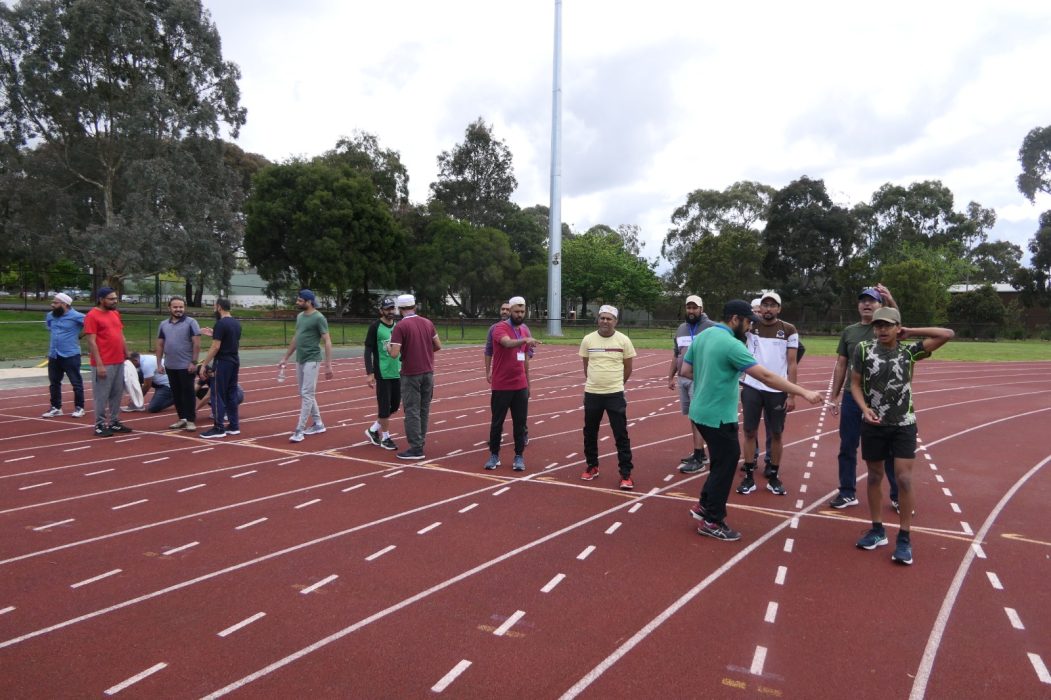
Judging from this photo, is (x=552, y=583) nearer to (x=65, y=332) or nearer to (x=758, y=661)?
(x=758, y=661)

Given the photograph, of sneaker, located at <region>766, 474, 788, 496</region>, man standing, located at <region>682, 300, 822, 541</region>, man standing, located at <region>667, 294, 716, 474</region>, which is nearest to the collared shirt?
man standing, located at <region>667, 294, 716, 474</region>

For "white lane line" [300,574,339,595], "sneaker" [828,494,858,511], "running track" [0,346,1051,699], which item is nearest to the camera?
"running track" [0,346,1051,699]

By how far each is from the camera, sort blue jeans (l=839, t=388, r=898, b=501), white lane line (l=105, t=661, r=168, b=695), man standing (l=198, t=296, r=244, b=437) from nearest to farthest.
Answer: white lane line (l=105, t=661, r=168, b=695) < blue jeans (l=839, t=388, r=898, b=501) < man standing (l=198, t=296, r=244, b=437)

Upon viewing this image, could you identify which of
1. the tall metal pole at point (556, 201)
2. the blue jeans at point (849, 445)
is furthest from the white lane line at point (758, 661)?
the tall metal pole at point (556, 201)

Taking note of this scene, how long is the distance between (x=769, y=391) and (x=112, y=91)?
119ft

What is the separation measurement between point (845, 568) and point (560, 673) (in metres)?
2.35

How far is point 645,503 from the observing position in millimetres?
5914

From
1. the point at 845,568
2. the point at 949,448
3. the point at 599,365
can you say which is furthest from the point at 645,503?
the point at 949,448

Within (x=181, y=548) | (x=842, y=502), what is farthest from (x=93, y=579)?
(x=842, y=502)

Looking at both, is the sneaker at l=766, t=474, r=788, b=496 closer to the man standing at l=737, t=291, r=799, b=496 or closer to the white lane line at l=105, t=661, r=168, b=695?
the man standing at l=737, t=291, r=799, b=496

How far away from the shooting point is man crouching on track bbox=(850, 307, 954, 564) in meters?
4.56

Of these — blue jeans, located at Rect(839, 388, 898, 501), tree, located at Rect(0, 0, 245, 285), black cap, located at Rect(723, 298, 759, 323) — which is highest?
tree, located at Rect(0, 0, 245, 285)

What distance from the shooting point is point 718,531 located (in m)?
4.99

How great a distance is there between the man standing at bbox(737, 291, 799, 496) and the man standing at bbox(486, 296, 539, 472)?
2.14 meters
